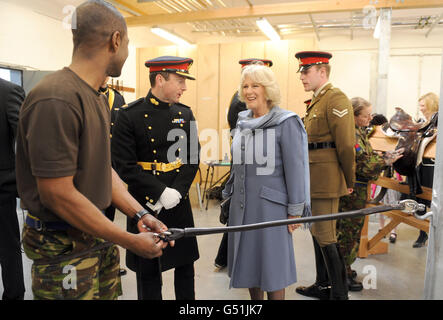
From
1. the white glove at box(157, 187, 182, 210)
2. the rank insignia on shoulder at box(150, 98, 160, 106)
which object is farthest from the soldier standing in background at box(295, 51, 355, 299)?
the rank insignia on shoulder at box(150, 98, 160, 106)

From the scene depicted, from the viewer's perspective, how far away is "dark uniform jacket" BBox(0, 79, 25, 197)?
2.22 metres

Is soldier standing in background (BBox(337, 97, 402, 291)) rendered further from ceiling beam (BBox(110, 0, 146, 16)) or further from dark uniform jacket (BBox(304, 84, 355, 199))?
ceiling beam (BBox(110, 0, 146, 16))

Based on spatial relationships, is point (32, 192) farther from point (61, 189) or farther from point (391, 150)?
point (391, 150)

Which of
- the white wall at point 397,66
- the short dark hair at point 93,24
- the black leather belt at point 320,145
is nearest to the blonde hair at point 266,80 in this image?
the black leather belt at point 320,145

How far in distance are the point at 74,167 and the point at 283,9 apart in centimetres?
628

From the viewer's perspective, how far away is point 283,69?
25.1 feet

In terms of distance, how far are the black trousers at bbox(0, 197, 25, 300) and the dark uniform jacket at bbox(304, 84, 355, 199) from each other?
211 cm

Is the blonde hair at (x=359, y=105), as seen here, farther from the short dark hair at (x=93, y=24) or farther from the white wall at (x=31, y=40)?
the white wall at (x=31, y=40)

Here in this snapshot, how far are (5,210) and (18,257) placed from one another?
1.14ft

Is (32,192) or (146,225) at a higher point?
(32,192)

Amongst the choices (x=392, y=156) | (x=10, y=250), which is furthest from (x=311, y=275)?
(x=10, y=250)

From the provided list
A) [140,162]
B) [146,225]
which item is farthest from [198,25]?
[146,225]

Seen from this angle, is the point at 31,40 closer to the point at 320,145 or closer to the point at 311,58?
the point at 311,58
